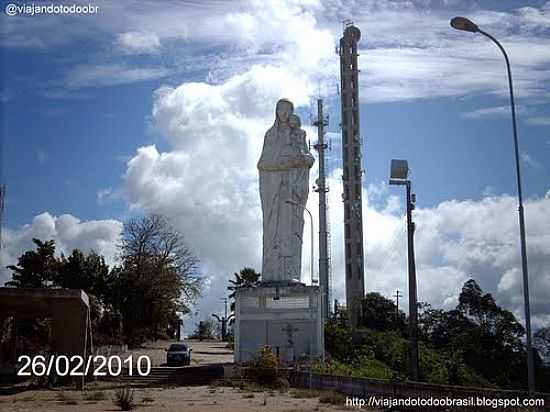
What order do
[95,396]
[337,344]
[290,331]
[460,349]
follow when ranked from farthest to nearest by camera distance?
[460,349]
[337,344]
[290,331]
[95,396]

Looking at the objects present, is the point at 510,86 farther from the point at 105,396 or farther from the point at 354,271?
the point at 354,271

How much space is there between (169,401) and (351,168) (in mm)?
51431

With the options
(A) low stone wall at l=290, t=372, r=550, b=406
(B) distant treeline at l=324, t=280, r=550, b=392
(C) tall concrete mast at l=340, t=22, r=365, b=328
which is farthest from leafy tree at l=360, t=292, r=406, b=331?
(A) low stone wall at l=290, t=372, r=550, b=406

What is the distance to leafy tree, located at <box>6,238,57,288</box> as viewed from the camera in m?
46.4

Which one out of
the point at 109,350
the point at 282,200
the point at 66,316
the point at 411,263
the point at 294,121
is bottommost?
the point at 109,350

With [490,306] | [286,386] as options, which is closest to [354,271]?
[490,306]

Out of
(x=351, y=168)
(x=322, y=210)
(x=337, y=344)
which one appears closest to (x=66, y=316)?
(x=337, y=344)

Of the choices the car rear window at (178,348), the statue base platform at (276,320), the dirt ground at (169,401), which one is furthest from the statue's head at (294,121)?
the dirt ground at (169,401)

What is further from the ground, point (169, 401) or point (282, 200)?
point (282, 200)

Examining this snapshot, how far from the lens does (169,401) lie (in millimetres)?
21406

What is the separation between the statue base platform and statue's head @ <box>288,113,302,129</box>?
8.32 metres

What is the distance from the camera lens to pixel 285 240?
122ft

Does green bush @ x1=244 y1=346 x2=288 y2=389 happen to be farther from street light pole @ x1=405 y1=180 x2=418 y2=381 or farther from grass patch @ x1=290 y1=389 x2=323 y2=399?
street light pole @ x1=405 y1=180 x2=418 y2=381

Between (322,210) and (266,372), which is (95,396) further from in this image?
(322,210)
